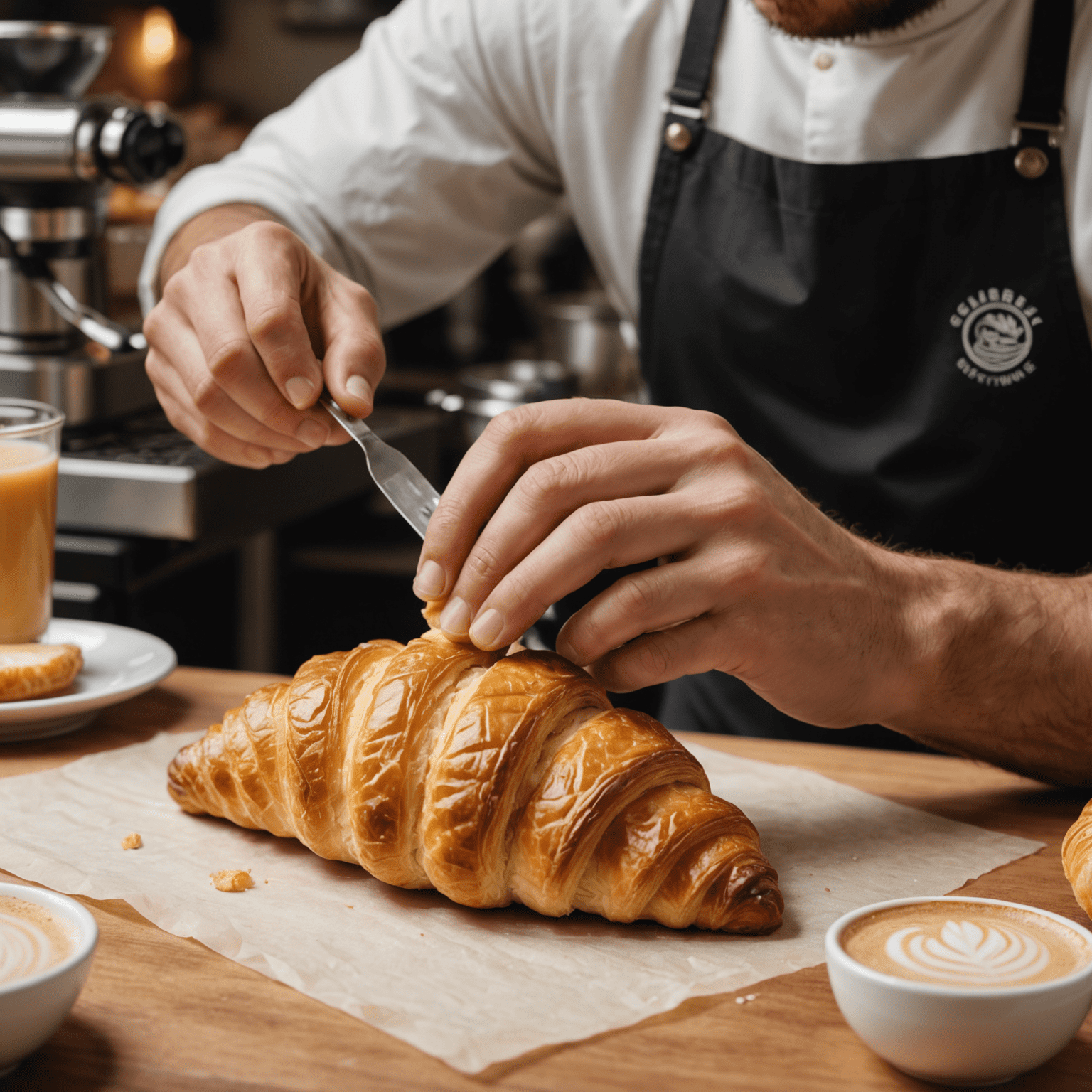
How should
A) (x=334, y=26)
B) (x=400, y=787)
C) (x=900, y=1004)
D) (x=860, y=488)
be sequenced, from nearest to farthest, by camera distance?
(x=900, y=1004) < (x=400, y=787) < (x=860, y=488) < (x=334, y=26)

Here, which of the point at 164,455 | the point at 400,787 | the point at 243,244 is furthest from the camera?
the point at 164,455

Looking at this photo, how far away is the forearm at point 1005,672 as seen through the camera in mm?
1286

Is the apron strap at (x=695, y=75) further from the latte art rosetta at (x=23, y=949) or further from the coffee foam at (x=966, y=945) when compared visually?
the latte art rosetta at (x=23, y=949)

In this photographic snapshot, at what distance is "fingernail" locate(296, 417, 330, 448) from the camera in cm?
140

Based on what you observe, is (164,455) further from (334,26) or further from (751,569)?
(334,26)

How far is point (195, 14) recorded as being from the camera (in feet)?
14.4

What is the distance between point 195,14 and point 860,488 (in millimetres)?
3621

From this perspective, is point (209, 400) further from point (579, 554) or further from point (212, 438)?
point (579, 554)

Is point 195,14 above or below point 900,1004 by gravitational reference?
above

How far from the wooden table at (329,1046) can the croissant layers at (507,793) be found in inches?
5.0

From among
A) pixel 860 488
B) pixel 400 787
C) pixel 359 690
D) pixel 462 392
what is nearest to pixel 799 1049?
pixel 400 787

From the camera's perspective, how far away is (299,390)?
1.34 m

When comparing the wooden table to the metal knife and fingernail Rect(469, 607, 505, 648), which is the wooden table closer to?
fingernail Rect(469, 607, 505, 648)

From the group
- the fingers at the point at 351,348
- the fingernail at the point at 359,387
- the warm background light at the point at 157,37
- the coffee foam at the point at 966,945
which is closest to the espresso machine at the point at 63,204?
the fingers at the point at 351,348
